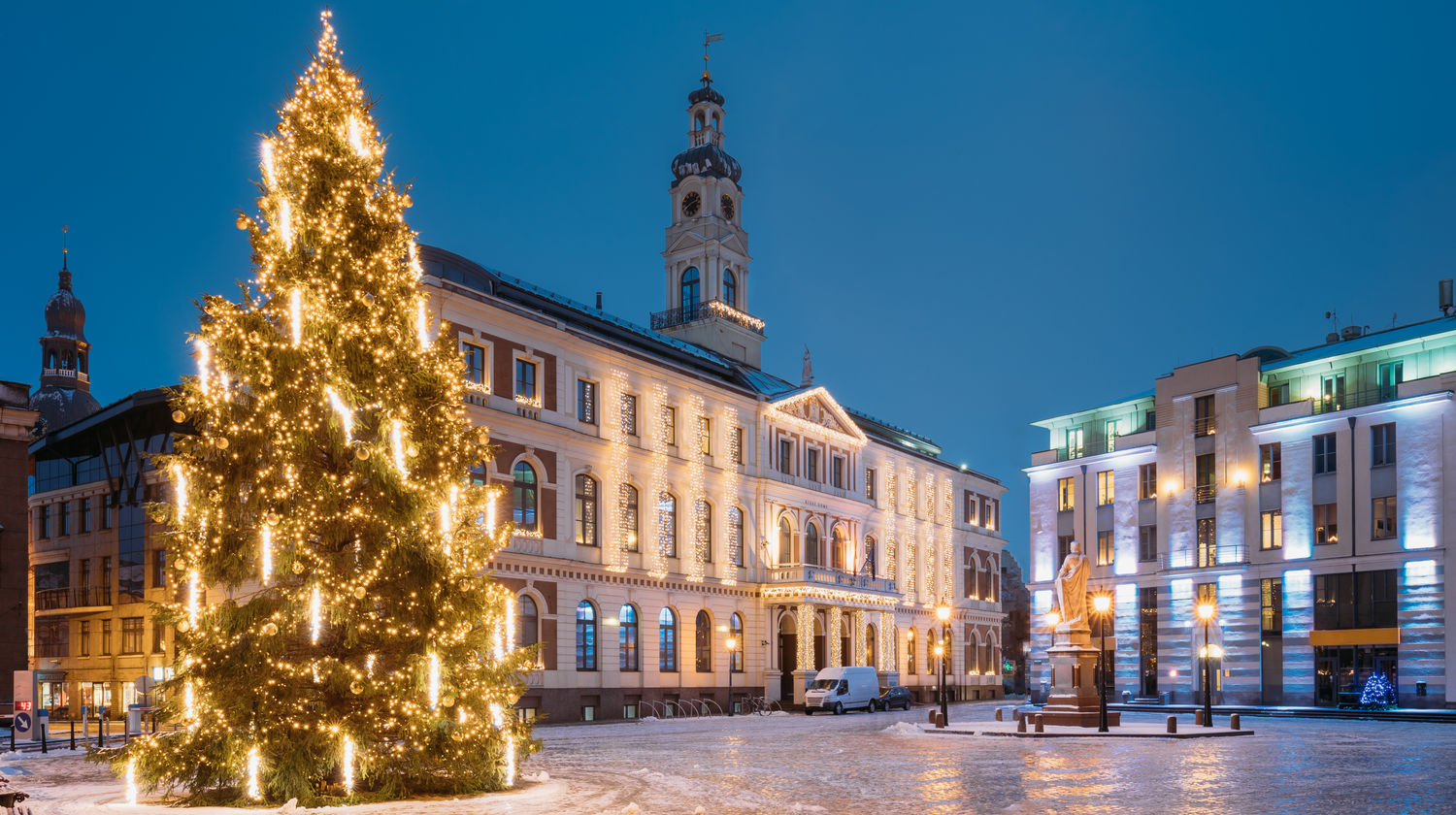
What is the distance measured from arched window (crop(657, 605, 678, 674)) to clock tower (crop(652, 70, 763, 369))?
1949 cm

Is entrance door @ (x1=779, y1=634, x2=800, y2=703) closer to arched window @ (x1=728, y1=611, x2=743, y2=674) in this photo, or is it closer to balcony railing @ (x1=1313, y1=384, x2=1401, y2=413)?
arched window @ (x1=728, y1=611, x2=743, y2=674)

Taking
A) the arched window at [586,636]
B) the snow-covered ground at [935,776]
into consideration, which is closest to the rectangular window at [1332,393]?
the snow-covered ground at [935,776]

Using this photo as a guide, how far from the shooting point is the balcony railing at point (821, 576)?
2354 inches

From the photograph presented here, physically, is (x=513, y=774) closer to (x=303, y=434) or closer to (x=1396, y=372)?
(x=303, y=434)

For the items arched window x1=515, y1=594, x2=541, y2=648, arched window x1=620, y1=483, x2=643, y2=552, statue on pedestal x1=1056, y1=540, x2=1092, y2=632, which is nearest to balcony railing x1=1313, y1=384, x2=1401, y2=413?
statue on pedestal x1=1056, y1=540, x2=1092, y2=632

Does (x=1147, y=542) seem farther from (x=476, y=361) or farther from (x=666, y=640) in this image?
(x=476, y=361)

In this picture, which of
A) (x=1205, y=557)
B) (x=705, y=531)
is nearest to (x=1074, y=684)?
(x=705, y=531)

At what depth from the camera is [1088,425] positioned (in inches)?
2714

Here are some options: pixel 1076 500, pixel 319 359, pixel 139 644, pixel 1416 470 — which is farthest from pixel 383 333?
pixel 1076 500

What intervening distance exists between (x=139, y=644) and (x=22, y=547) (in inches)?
530

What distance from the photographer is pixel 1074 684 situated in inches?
1508

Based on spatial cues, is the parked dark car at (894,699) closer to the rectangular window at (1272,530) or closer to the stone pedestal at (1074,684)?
the rectangular window at (1272,530)

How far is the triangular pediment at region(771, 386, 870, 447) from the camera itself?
205 ft

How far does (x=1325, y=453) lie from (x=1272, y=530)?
4.33 meters
